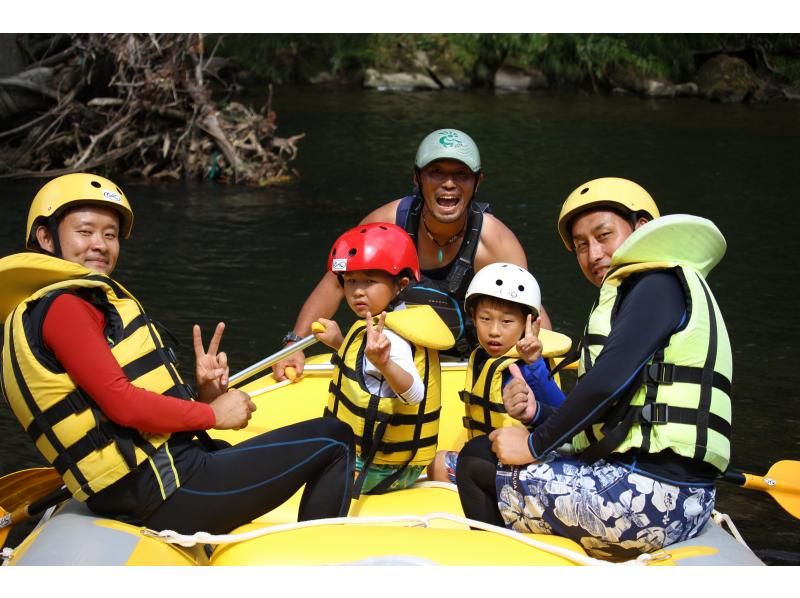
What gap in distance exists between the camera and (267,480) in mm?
2672

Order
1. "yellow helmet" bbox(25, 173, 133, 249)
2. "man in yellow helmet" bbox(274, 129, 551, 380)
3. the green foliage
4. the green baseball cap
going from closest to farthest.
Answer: "yellow helmet" bbox(25, 173, 133, 249) → the green baseball cap → "man in yellow helmet" bbox(274, 129, 551, 380) → the green foliage

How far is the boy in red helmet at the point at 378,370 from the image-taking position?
299 cm

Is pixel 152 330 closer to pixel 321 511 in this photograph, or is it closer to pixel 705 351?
pixel 321 511

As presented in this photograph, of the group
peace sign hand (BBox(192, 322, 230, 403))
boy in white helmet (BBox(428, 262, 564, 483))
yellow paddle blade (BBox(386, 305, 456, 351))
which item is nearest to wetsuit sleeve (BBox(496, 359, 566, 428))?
boy in white helmet (BBox(428, 262, 564, 483))

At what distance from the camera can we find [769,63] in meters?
18.9

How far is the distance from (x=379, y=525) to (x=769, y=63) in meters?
18.4

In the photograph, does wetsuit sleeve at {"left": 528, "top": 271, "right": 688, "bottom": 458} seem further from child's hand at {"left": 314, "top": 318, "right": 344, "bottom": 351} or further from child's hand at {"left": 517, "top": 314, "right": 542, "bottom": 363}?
child's hand at {"left": 314, "top": 318, "right": 344, "bottom": 351}

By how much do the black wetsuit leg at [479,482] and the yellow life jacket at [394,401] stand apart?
29 cm

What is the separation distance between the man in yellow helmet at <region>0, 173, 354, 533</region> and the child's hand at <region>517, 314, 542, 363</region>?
1.76 feet

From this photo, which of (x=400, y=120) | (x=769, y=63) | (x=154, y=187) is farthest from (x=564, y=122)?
(x=154, y=187)

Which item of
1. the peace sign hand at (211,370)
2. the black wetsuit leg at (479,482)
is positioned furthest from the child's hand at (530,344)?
the peace sign hand at (211,370)

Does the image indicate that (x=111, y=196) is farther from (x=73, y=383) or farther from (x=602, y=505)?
(x=602, y=505)

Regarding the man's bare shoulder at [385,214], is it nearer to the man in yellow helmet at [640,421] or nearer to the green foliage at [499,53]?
the man in yellow helmet at [640,421]

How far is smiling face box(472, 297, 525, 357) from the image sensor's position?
10.2ft
